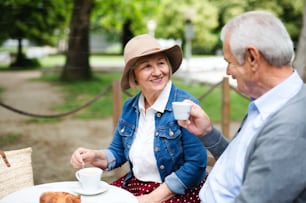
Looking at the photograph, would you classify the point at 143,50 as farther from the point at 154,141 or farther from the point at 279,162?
the point at 279,162

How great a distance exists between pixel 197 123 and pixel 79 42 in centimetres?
1380

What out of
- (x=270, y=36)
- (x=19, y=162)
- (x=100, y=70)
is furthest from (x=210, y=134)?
(x=100, y=70)

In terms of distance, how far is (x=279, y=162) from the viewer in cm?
158

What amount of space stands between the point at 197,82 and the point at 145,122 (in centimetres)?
1481

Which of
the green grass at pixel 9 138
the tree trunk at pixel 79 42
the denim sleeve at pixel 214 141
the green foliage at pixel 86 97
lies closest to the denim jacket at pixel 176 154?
the denim sleeve at pixel 214 141

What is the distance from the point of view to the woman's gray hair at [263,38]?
5.38 ft

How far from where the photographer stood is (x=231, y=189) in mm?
1825

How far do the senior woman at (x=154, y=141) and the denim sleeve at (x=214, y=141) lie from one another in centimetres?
12

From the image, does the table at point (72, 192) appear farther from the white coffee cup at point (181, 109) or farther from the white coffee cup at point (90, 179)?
the white coffee cup at point (181, 109)

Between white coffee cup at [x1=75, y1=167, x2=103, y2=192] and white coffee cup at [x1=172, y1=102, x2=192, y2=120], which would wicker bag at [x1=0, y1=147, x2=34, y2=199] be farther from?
white coffee cup at [x1=172, y1=102, x2=192, y2=120]

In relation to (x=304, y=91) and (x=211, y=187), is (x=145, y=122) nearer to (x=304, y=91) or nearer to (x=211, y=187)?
(x=211, y=187)

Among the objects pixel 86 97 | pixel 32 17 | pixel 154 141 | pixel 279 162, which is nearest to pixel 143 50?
pixel 154 141

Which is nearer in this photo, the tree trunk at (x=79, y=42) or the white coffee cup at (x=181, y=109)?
the white coffee cup at (x=181, y=109)

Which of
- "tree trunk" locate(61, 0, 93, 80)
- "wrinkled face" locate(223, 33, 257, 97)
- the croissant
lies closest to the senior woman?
the croissant
